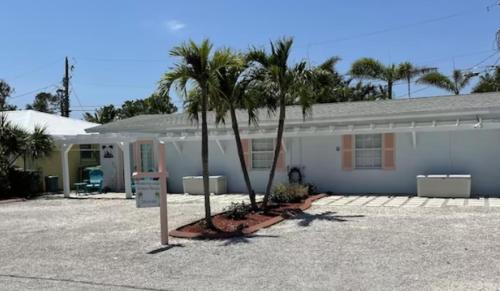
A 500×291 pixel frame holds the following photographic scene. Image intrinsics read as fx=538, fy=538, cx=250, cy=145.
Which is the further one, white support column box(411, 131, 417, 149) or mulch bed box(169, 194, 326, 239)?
white support column box(411, 131, 417, 149)

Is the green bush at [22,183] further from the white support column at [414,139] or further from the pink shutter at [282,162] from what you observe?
the white support column at [414,139]

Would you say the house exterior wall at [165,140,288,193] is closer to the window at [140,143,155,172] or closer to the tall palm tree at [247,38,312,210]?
the window at [140,143,155,172]

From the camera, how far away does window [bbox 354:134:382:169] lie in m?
17.0

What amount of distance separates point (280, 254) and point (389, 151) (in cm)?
948

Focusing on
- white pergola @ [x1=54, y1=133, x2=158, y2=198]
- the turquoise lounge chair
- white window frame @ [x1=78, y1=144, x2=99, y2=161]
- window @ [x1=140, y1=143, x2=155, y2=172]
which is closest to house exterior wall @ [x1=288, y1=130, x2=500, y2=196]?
white pergola @ [x1=54, y1=133, x2=158, y2=198]

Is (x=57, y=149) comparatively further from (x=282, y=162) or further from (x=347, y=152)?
(x=347, y=152)

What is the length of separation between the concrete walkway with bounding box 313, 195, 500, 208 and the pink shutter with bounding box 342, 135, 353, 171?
5.20 feet

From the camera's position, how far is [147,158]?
68.7ft

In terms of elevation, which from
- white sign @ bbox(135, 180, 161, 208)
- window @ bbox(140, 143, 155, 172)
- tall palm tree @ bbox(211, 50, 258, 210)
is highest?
tall palm tree @ bbox(211, 50, 258, 210)

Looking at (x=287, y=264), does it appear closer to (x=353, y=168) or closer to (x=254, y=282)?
(x=254, y=282)

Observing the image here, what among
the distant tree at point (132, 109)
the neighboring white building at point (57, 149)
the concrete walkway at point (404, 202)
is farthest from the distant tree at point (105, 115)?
the concrete walkway at point (404, 202)

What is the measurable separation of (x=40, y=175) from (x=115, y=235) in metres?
12.3

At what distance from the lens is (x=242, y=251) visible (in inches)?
333

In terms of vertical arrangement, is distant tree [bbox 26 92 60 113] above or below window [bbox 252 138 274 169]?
above
